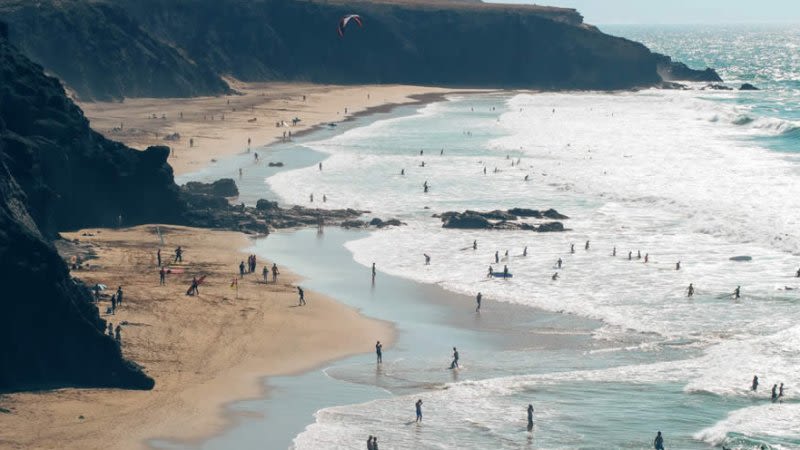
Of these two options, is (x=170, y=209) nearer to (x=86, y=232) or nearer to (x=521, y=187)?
(x=86, y=232)

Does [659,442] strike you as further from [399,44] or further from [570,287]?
[399,44]

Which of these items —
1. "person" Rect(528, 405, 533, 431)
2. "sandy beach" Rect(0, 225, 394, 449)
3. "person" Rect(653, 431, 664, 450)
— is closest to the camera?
"person" Rect(653, 431, 664, 450)

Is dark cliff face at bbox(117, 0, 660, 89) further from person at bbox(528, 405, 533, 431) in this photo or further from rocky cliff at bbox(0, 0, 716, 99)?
person at bbox(528, 405, 533, 431)

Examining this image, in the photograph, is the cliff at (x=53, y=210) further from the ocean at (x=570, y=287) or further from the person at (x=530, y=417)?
the person at (x=530, y=417)

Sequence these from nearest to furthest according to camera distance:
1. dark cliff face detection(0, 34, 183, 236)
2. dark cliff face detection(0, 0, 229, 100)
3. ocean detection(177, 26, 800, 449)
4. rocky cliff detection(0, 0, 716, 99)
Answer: ocean detection(177, 26, 800, 449) → dark cliff face detection(0, 34, 183, 236) → dark cliff face detection(0, 0, 229, 100) → rocky cliff detection(0, 0, 716, 99)

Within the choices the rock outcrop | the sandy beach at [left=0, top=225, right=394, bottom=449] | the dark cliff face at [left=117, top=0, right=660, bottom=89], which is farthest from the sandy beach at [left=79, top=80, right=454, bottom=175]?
the sandy beach at [left=0, top=225, right=394, bottom=449]

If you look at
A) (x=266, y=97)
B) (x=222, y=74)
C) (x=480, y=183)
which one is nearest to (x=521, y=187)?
(x=480, y=183)

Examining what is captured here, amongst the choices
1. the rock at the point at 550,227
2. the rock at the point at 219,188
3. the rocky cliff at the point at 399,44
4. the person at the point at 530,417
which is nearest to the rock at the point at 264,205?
the rock at the point at 219,188
